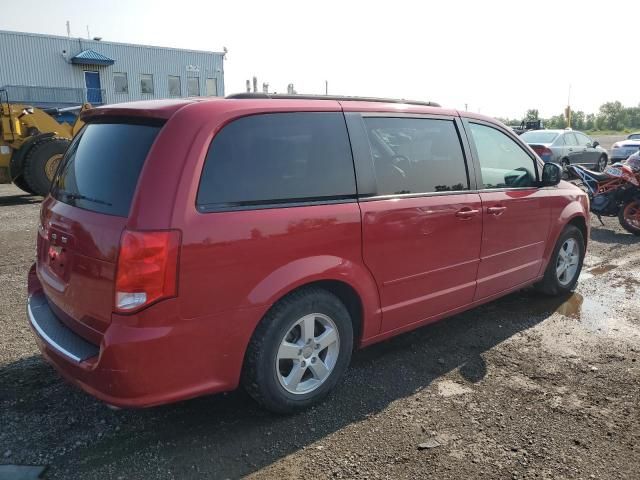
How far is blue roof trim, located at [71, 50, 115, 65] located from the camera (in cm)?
3167

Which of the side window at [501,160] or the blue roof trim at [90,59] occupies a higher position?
the blue roof trim at [90,59]

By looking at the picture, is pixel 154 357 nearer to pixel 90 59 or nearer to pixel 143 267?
pixel 143 267

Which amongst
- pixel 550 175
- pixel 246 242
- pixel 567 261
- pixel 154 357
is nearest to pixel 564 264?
pixel 567 261

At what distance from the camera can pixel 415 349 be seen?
4.07 meters

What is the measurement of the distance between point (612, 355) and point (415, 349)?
1.50 metres

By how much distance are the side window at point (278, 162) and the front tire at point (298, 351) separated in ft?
1.92

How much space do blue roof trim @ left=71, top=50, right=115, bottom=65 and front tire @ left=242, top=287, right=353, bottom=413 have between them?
3374 cm

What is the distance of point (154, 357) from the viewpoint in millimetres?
2484

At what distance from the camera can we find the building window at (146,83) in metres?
34.7

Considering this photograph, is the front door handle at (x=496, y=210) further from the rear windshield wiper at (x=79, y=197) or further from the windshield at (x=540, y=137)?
the windshield at (x=540, y=137)

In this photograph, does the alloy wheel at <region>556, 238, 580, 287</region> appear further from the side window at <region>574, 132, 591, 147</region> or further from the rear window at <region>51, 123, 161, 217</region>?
the side window at <region>574, 132, 591, 147</region>

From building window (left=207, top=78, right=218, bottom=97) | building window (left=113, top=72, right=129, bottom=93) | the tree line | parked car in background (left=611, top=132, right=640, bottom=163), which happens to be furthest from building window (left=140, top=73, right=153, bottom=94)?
the tree line

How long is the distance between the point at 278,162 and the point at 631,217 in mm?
7805

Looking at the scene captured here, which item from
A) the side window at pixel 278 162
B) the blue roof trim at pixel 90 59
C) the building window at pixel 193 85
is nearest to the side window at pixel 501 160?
the side window at pixel 278 162
